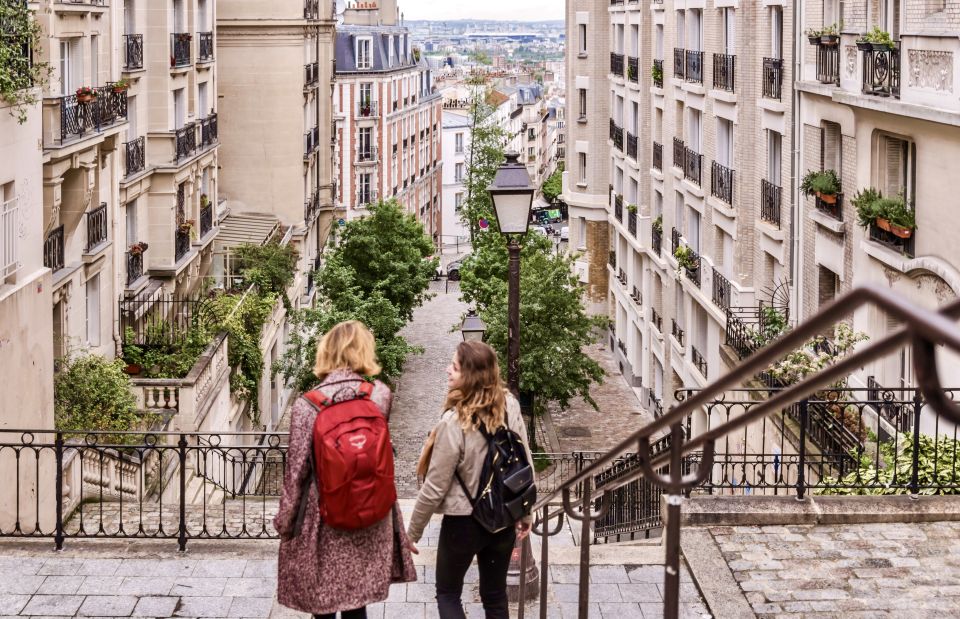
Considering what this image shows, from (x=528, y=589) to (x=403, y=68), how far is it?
228 ft

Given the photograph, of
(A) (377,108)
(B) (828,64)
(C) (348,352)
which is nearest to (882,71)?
(B) (828,64)

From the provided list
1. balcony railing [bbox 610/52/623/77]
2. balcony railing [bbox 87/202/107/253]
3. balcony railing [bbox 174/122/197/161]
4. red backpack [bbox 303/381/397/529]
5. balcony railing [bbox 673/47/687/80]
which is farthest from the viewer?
balcony railing [bbox 610/52/623/77]

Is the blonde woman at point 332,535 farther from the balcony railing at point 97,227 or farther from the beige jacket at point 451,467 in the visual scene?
the balcony railing at point 97,227

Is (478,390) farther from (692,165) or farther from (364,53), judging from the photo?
(364,53)

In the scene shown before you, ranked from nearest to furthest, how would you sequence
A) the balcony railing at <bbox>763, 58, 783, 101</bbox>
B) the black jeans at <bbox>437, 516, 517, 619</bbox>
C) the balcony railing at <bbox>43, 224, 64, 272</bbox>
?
the black jeans at <bbox>437, 516, 517, 619</bbox>
the balcony railing at <bbox>43, 224, 64, 272</bbox>
the balcony railing at <bbox>763, 58, 783, 101</bbox>

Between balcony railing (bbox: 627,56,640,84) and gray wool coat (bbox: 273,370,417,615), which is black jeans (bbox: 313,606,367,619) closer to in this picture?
gray wool coat (bbox: 273,370,417,615)

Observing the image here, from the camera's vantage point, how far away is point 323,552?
6824mm

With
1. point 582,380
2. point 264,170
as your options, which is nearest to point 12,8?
point 582,380

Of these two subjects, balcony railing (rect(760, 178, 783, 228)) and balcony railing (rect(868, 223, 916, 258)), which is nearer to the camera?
balcony railing (rect(868, 223, 916, 258))

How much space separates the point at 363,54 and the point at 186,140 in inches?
1628

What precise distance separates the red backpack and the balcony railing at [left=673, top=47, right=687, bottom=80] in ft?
95.8

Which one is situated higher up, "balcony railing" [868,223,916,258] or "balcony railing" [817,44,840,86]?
"balcony railing" [817,44,840,86]

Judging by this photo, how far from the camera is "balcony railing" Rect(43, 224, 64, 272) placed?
22.0m

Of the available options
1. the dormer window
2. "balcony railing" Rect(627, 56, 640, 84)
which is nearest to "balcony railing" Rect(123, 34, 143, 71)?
"balcony railing" Rect(627, 56, 640, 84)
